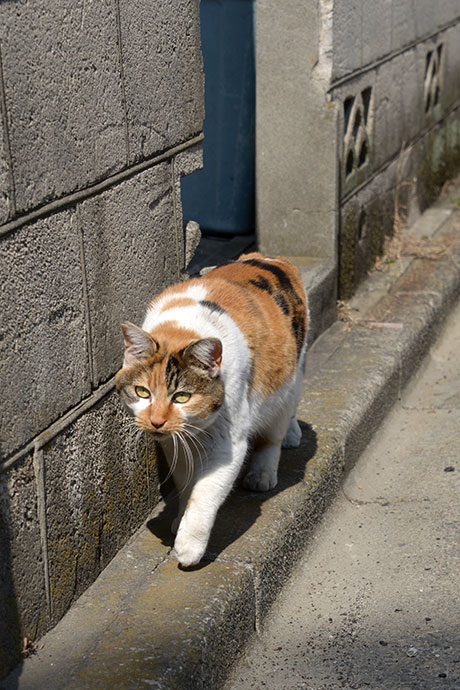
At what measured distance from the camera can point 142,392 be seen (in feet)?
8.70

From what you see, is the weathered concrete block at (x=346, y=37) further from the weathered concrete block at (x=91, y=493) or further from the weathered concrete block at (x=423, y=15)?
the weathered concrete block at (x=91, y=493)

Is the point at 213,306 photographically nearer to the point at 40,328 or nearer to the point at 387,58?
the point at 40,328

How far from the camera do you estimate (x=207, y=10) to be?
5.13 metres

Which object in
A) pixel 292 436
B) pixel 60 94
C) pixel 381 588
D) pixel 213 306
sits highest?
pixel 60 94

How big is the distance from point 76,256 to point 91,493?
0.72m

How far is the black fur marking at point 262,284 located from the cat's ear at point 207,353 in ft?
2.13

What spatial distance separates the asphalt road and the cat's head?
808 millimetres

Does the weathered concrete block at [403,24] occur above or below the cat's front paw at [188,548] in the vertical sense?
above

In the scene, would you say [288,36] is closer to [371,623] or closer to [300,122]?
[300,122]

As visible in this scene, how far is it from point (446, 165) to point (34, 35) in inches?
225

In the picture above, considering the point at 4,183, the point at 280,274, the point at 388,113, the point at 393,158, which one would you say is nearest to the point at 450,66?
the point at 393,158

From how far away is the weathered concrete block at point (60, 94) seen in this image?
223cm

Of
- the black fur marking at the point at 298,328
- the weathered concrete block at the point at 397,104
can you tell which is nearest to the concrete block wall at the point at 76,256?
the black fur marking at the point at 298,328

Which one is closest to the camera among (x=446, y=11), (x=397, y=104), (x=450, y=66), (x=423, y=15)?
(x=397, y=104)
